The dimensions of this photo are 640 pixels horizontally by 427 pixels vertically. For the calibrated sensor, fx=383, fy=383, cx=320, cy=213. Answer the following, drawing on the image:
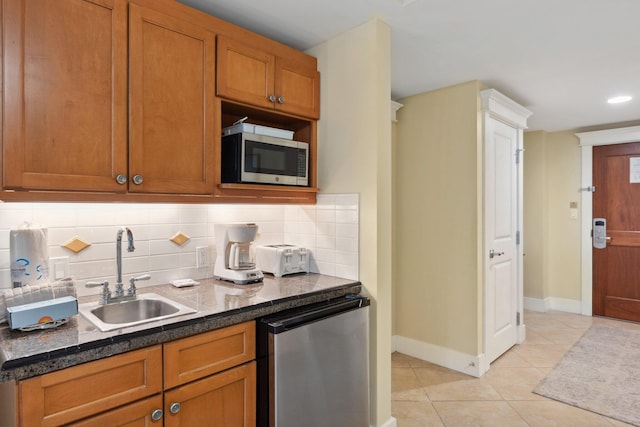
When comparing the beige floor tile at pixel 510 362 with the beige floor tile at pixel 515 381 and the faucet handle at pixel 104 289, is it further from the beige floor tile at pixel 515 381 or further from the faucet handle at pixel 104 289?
the faucet handle at pixel 104 289

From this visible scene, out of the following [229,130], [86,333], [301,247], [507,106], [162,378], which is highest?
[507,106]

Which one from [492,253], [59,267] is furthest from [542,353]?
[59,267]

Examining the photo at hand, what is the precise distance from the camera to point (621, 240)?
441 cm

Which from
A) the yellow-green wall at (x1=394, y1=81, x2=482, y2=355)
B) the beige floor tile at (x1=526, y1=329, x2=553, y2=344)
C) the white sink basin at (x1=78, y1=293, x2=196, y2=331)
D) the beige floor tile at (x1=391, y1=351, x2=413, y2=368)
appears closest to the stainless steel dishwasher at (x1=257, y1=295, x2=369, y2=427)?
the white sink basin at (x1=78, y1=293, x2=196, y2=331)

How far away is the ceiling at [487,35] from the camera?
1.93 m

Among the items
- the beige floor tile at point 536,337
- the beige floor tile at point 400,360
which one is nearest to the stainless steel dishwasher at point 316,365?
the beige floor tile at point 400,360

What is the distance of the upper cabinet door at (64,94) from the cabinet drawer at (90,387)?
671mm

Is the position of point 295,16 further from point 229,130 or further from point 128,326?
point 128,326

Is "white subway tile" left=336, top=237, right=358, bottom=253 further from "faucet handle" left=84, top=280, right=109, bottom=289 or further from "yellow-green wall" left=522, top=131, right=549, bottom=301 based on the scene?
"yellow-green wall" left=522, top=131, right=549, bottom=301

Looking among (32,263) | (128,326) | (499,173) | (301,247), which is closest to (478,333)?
(499,173)

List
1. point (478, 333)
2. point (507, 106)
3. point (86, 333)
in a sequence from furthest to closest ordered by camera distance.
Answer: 1. point (507, 106)
2. point (478, 333)
3. point (86, 333)

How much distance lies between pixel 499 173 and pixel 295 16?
220 cm

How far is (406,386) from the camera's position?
111 inches

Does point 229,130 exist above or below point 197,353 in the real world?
above
